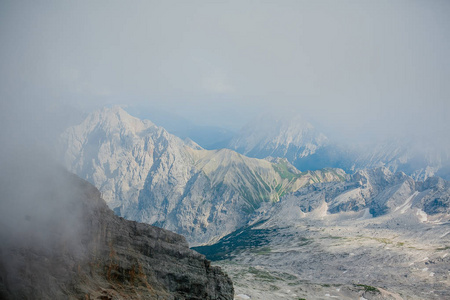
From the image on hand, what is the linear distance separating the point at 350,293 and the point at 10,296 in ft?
571

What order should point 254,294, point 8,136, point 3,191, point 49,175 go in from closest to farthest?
point 3,191
point 49,175
point 8,136
point 254,294

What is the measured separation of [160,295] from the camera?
5234 cm

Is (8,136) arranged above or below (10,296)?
above

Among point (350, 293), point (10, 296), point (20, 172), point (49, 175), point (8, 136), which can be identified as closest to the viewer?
point (10, 296)

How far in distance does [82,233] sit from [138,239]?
1578 centimetres

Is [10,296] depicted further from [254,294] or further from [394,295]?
[394,295]

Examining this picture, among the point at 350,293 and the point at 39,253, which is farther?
the point at 350,293

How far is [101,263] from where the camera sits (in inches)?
1954

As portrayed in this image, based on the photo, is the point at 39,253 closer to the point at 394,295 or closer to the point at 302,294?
the point at 302,294

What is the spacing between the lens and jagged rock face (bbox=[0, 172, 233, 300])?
3572 cm

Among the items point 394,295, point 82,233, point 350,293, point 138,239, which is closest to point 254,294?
point 350,293

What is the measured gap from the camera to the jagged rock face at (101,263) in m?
35.7

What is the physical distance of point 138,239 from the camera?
205ft

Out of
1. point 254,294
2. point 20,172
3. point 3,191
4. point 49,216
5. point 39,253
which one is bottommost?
point 254,294
